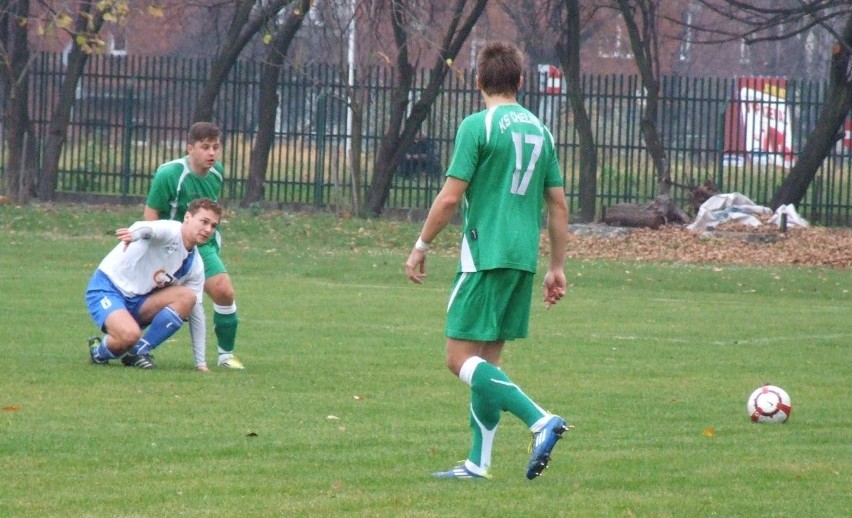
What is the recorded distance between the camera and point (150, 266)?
30.7 ft

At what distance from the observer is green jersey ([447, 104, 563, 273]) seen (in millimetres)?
5926

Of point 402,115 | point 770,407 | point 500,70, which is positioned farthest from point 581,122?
point 500,70

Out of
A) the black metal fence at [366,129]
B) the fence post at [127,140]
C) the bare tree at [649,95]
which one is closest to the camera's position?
the bare tree at [649,95]

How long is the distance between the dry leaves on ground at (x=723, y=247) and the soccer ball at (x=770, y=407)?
524 inches

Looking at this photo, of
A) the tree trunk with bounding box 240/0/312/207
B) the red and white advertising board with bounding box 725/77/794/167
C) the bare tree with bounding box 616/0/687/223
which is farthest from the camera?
the tree trunk with bounding box 240/0/312/207

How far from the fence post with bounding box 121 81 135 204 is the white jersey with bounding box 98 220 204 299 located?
19.4m

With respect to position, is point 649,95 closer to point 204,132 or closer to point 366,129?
point 366,129

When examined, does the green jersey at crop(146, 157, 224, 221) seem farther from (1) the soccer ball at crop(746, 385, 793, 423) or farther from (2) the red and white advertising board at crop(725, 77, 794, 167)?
(2) the red and white advertising board at crop(725, 77, 794, 167)

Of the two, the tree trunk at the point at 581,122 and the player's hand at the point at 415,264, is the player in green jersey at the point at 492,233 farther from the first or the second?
the tree trunk at the point at 581,122

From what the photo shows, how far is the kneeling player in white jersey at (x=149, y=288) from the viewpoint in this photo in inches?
360

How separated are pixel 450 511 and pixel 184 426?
230cm

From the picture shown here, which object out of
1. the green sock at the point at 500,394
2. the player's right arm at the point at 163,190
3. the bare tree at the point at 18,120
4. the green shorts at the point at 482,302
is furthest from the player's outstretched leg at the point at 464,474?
the bare tree at the point at 18,120

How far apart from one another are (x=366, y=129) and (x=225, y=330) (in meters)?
18.7

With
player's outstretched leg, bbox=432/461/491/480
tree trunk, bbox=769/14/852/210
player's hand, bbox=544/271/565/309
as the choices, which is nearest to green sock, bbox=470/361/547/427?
player's outstretched leg, bbox=432/461/491/480
